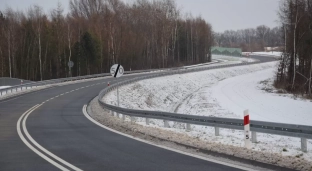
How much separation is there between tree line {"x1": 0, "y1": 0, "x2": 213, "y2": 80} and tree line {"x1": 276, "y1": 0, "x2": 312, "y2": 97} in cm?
3339

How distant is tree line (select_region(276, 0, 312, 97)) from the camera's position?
1726 inches

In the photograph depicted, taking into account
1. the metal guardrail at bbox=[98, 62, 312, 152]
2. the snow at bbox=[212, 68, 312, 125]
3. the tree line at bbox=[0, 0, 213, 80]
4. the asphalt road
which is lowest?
the snow at bbox=[212, 68, 312, 125]

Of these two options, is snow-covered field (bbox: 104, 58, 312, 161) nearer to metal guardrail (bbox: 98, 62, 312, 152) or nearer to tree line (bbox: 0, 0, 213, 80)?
metal guardrail (bbox: 98, 62, 312, 152)

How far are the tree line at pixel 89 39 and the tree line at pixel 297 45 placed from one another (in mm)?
33390

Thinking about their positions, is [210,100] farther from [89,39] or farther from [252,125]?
[89,39]

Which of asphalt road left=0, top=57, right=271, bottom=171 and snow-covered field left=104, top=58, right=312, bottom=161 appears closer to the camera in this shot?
asphalt road left=0, top=57, right=271, bottom=171

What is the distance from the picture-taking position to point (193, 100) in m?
40.8

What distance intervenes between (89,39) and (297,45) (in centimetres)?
3966

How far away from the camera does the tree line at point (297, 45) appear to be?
43831 mm

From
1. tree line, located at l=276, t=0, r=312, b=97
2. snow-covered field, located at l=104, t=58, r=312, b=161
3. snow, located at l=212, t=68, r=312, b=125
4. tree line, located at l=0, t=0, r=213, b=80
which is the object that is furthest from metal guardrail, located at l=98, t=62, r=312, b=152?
tree line, located at l=0, t=0, r=213, b=80

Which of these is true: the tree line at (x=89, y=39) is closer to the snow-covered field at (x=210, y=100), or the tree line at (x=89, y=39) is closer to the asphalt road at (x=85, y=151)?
the snow-covered field at (x=210, y=100)

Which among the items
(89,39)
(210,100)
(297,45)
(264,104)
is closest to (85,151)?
(264,104)

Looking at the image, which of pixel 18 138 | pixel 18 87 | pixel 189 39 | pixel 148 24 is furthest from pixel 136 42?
pixel 18 138

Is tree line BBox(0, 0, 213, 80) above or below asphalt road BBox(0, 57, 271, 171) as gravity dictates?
above
